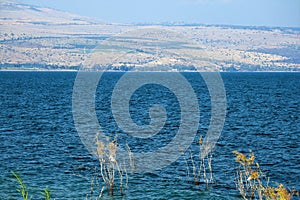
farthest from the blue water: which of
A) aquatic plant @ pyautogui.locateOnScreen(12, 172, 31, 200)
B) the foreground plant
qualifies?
the foreground plant

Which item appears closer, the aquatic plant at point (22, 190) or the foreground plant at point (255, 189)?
the foreground plant at point (255, 189)

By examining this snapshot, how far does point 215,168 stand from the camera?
35.6m

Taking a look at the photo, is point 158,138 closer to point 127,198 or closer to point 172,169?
point 172,169

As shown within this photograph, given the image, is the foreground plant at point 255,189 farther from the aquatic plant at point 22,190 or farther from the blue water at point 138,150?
the aquatic plant at point 22,190

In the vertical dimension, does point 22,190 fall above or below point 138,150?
below

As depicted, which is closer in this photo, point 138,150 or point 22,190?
point 22,190

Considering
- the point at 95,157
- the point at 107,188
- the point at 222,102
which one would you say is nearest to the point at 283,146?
the point at 95,157

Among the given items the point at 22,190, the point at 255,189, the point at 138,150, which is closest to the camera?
the point at 22,190

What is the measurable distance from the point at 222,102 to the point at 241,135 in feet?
Result: 130

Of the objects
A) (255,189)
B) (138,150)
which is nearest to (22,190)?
(255,189)

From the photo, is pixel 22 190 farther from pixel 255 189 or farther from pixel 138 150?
pixel 138 150

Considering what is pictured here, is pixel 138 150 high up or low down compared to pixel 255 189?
up

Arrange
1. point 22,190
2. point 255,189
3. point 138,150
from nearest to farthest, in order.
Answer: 1. point 22,190
2. point 255,189
3. point 138,150

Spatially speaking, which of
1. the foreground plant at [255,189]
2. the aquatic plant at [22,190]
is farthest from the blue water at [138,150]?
the foreground plant at [255,189]
